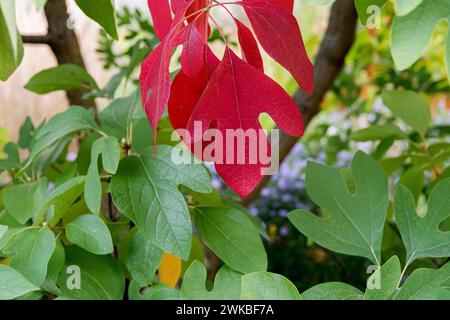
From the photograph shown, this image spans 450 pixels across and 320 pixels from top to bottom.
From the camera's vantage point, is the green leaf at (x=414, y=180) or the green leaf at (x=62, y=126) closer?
the green leaf at (x=62, y=126)

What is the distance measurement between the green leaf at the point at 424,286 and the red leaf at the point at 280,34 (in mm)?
154

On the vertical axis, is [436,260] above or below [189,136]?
below

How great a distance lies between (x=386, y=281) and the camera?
18.2 inches

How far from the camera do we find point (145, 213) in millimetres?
506

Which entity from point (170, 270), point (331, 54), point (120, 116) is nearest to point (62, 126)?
point (120, 116)

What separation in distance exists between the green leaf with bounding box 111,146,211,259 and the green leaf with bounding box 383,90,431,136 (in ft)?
1.11

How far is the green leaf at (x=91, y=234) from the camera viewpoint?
0.51 metres

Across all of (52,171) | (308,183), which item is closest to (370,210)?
(308,183)

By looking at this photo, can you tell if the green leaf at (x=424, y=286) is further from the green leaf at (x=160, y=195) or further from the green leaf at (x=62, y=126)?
the green leaf at (x=62, y=126)

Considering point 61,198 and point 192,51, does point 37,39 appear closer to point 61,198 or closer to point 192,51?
Answer: point 61,198

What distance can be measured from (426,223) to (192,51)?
238 millimetres

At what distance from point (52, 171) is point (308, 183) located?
1.28 feet

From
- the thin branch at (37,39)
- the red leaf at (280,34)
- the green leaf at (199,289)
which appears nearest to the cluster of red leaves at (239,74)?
the red leaf at (280,34)
